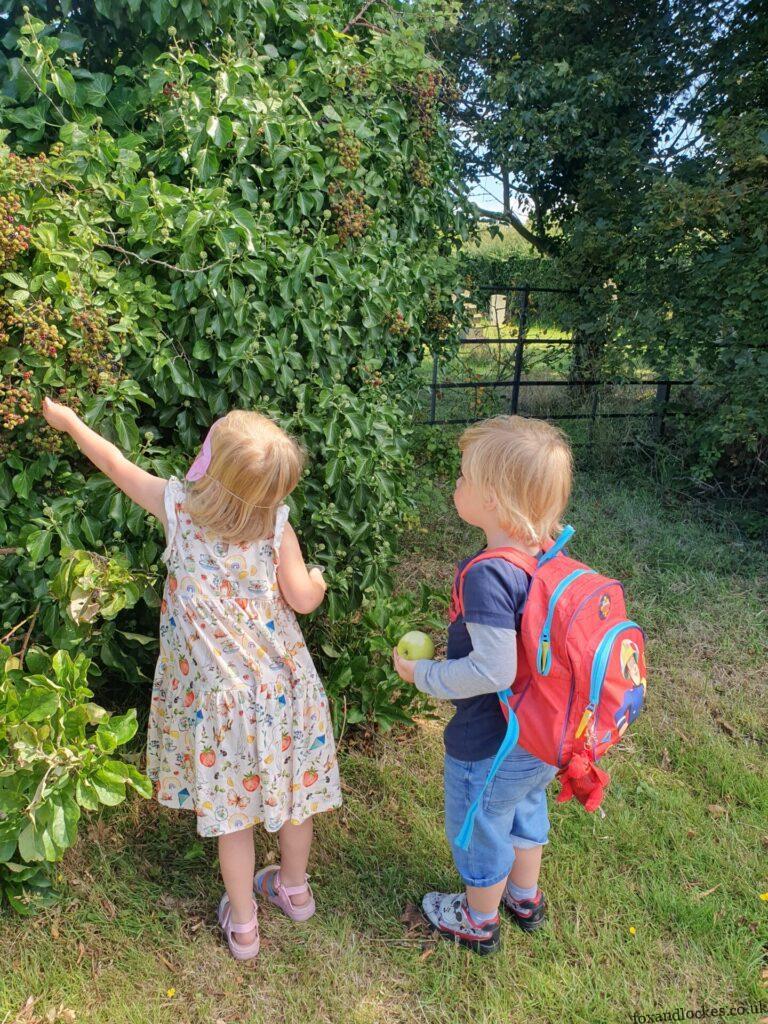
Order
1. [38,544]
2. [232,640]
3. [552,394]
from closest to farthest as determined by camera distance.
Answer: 1. [232,640]
2. [38,544]
3. [552,394]

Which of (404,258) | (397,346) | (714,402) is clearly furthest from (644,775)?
(714,402)

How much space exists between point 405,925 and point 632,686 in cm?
107

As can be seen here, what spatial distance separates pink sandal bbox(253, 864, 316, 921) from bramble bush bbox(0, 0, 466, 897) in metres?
0.60

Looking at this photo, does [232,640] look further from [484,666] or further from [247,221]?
[247,221]

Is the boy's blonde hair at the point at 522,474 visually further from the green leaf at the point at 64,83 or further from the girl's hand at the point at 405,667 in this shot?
the green leaf at the point at 64,83

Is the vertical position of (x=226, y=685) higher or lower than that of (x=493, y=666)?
lower

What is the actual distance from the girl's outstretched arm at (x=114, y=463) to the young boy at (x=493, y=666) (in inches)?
29.1

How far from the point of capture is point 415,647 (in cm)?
195

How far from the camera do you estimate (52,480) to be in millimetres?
2150

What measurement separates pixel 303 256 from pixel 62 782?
1602mm

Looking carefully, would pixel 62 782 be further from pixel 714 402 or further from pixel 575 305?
pixel 575 305

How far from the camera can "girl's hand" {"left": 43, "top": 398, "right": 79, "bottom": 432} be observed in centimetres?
195

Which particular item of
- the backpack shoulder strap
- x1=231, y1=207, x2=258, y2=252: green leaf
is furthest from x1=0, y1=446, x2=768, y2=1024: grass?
x1=231, y1=207, x2=258, y2=252: green leaf

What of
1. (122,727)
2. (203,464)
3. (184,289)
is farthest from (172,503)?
(184,289)
